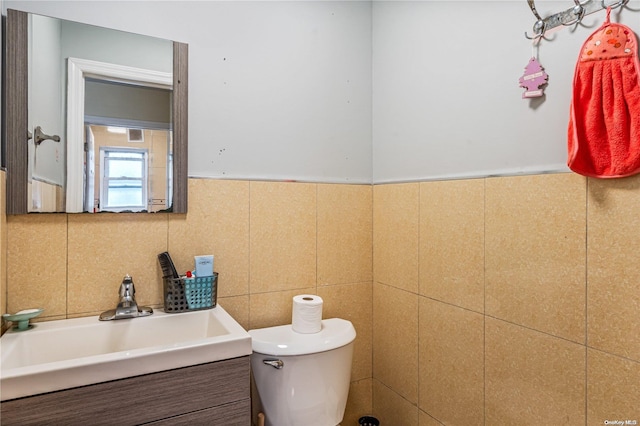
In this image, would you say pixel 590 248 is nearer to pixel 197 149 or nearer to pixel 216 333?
pixel 216 333

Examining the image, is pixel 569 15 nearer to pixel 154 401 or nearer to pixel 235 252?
pixel 235 252

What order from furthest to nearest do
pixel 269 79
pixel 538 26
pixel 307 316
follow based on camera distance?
pixel 269 79 < pixel 307 316 < pixel 538 26

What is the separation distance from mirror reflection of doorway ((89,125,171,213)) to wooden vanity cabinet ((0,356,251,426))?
2.13 feet

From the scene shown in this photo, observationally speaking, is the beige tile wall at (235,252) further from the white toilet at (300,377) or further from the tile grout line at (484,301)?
the tile grout line at (484,301)

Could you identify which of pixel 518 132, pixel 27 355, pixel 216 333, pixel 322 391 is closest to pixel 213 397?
pixel 216 333

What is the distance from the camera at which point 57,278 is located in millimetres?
1293

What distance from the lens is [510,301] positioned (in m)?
1.23

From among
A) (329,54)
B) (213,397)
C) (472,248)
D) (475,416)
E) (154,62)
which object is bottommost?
(475,416)

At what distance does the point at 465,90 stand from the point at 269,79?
804 mm

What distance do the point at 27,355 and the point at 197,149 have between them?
86 cm

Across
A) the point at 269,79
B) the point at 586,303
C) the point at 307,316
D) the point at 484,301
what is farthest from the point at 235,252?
the point at 586,303

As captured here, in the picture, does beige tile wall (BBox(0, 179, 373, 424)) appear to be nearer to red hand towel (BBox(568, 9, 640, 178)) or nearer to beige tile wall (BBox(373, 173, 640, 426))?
beige tile wall (BBox(373, 173, 640, 426))

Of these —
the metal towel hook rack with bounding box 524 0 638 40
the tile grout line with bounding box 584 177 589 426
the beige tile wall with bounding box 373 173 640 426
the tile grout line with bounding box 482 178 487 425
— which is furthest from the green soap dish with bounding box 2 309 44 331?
the metal towel hook rack with bounding box 524 0 638 40

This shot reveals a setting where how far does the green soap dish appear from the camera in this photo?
114 centimetres
